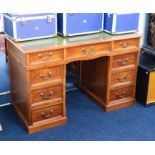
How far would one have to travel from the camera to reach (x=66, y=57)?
187cm

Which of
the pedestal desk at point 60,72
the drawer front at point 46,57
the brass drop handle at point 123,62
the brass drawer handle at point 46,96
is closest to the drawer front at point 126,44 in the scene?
the pedestal desk at point 60,72

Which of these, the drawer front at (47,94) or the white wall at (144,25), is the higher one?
the white wall at (144,25)

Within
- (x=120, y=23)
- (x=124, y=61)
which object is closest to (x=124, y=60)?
(x=124, y=61)

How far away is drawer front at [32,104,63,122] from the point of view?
77.5 inches

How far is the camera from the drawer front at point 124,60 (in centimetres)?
216

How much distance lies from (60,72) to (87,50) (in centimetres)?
27

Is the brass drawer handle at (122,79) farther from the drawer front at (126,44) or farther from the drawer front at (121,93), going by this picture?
the drawer front at (126,44)

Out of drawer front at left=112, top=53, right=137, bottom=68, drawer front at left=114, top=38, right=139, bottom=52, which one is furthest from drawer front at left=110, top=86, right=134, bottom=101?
drawer front at left=114, top=38, right=139, bottom=52

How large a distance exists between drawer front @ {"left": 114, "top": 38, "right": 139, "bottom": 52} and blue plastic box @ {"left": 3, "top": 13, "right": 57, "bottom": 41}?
1.71ft

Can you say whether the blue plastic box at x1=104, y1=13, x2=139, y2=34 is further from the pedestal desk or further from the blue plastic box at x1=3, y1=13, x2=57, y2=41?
the blue plastic box at x1=3, y1=13, x2=57, y2=41

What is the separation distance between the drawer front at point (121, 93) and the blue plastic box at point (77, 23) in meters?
0.60

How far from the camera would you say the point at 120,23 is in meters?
2.09
